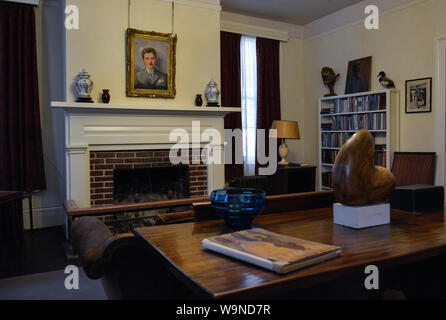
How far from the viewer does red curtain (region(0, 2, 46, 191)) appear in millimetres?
4234

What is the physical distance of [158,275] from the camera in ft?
3.91

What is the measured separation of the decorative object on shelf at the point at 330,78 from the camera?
558cm

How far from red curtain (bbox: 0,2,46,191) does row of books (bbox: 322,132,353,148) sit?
13.0 feet

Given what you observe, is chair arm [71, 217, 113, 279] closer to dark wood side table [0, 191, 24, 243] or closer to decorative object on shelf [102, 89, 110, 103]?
decorative object on shelf [102, 89, 110, 103]

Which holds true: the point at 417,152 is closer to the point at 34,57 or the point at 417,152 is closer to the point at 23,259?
the point at 23,259

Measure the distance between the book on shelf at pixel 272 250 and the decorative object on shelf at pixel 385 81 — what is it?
4385 mm

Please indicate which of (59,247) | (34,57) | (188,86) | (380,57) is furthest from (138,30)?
(380,57)

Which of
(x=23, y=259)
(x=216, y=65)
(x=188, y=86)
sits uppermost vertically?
(x=216, y=65)

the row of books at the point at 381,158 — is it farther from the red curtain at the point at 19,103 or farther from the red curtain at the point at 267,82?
the red curtain at the point at 19,103

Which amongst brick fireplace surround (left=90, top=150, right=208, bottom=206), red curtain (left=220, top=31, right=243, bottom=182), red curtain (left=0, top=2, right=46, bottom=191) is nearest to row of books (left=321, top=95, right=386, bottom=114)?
red curtain (left=220, top=31, right=243, bottom=182)

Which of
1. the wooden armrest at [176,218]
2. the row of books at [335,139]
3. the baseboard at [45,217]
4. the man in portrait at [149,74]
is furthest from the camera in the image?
the row of books at [335,139]

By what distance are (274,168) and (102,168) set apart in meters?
2.65

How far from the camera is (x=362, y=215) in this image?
123 cm

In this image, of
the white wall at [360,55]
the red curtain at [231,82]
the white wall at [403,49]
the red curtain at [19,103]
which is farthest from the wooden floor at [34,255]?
the white wall at [403,49]
